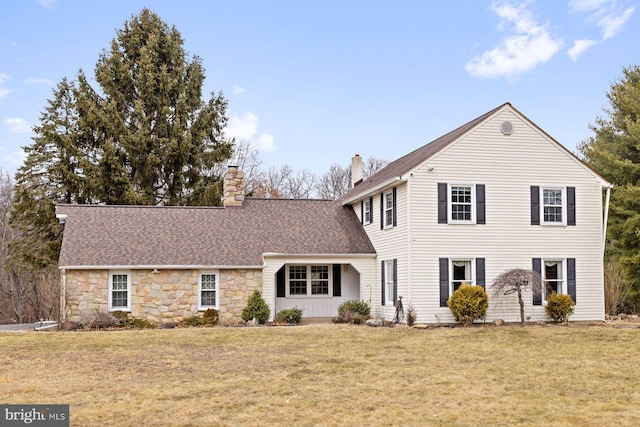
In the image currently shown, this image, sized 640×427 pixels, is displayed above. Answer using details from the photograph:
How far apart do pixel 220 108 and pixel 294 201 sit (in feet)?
40.8

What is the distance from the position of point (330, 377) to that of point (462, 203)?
11193 millimetres

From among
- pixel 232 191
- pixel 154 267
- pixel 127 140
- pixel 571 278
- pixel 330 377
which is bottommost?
pixel 330 377

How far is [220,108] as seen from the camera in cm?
3816

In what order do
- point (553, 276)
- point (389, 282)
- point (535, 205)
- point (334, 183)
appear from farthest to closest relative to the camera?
point (334, 183)
point (389, 282)
point (553, 276)
point (535, 205)

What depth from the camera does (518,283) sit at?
68.2 ft

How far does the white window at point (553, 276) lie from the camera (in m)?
22.3

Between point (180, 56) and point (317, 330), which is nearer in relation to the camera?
point (317, 330)

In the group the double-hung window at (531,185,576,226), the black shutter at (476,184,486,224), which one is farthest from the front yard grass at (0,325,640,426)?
the double-hung window at (531,185,576,226)

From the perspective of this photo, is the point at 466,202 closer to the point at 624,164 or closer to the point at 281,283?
the point at 281,283

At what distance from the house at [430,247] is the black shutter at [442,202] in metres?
0.03

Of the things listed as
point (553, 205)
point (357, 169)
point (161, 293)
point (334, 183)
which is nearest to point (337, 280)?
point (161, 293)

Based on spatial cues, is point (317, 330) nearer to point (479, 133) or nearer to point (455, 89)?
point (479, 133)

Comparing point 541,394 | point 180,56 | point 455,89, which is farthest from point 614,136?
point 541,394
